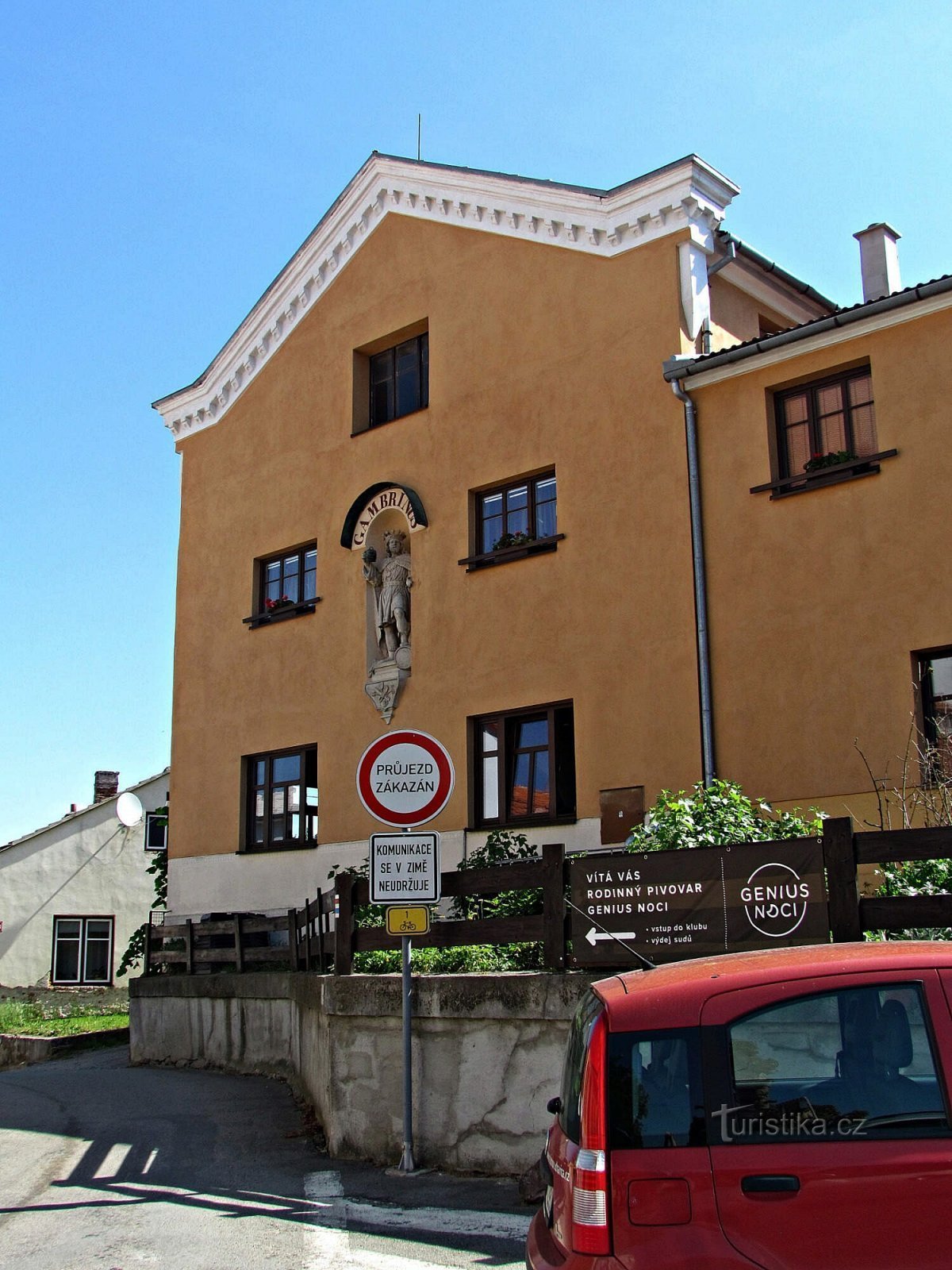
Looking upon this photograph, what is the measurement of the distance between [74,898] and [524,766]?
19228 millimetres

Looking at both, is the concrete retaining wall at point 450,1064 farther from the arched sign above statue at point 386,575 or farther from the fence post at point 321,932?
the arched sign above statue at point 386,575

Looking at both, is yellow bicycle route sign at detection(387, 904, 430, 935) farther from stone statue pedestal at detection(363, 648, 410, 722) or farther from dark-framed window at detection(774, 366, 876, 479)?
stone statue pedestal at detection(363, 648, 410, 722)

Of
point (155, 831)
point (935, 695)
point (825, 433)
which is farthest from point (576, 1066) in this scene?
point (155, 831)

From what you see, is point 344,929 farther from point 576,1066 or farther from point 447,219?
point 447,219

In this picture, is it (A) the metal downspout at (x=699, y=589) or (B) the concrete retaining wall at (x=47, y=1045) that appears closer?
(A) the metal downspout at (x=699, y=589)

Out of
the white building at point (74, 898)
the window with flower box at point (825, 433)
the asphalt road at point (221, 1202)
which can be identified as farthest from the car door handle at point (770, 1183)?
the white building at point (74, 898)

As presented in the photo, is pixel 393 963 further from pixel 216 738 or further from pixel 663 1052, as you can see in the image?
pixel 216 738

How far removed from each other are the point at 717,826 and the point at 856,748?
12.4 ft

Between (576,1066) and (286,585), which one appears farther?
(286,585)

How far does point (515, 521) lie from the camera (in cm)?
1742

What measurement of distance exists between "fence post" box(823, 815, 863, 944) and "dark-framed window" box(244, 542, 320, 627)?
12.5 meters

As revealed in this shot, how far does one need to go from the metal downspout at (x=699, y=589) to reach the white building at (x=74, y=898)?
63.2 feet

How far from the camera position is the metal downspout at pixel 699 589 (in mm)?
14562

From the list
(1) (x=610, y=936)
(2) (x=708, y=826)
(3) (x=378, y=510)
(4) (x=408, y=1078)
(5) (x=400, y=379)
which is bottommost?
(4) (x=408, y=1078)
